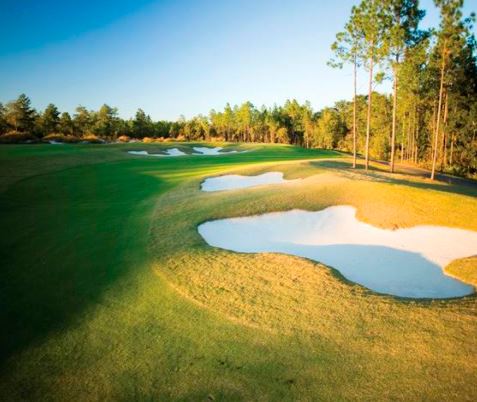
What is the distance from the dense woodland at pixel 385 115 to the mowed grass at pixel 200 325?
19.0 m

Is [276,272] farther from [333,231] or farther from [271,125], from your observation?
[271,125]

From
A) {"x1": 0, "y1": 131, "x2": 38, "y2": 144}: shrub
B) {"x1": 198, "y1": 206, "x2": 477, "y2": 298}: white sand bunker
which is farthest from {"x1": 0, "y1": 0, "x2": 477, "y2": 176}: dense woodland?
{"x1": 198, "y1": 206, "x2": 477, "y2": 298}: white sand bunker

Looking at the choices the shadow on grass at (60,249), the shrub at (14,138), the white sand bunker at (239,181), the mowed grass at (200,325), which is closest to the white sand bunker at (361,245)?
the mowed grass at (200,325)

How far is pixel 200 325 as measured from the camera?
639 cm

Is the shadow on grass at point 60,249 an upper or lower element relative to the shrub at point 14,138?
lower

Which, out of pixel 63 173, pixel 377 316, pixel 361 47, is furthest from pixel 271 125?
pixel 377 316

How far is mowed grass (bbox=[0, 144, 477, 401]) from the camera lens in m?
4.91

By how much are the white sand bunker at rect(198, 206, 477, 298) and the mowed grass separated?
73 centimetres

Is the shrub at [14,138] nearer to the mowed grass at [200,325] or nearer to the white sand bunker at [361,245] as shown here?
the mowed grass at [200,325]

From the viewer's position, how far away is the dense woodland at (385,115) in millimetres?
25625

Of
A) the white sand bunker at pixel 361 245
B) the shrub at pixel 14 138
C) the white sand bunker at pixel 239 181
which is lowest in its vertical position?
the white sand bunker at pixel 361 245

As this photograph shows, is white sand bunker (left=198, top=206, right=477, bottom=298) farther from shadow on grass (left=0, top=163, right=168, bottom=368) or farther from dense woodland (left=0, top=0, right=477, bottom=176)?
dense woodland (left=0, top=0, right=477, bottom=176)

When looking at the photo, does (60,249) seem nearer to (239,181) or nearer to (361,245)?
(361,245)

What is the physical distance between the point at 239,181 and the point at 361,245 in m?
11.5
